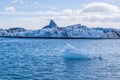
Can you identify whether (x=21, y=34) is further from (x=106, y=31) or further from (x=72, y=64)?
(x=72, y=64)

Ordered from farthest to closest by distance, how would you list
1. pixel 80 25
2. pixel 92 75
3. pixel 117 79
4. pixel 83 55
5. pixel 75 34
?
pixel 80 25 → pixel 75 34 → pixel 83 55 → pixel 92 75 → pixel 117 79

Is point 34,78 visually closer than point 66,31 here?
Yes

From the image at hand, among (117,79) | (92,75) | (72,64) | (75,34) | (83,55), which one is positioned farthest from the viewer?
(75,34)

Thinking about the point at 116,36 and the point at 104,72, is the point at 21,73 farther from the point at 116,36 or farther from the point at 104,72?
the point at 116,36

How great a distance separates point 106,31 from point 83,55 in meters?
138

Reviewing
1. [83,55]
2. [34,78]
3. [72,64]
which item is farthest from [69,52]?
[34,78]

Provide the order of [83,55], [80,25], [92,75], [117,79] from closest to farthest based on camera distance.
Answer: [117,79], [92,75], [83,55], [80,25]

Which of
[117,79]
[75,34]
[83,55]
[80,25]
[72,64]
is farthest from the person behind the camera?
[80,25]

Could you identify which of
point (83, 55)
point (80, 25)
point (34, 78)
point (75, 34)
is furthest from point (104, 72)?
point (80, 25)

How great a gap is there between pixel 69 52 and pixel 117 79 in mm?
14483

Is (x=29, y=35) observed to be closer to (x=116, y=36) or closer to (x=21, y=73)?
(x=116, y=36)

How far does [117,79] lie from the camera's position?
2403cm

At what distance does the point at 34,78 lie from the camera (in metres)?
24.2

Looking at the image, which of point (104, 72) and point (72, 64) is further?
point (72, 64)
